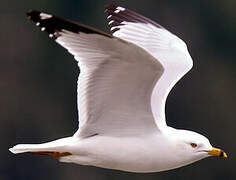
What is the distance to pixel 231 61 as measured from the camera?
2169 cm

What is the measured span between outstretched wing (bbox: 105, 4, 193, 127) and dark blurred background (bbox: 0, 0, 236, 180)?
392 inches

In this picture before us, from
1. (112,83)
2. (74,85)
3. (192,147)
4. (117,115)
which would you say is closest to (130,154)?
(117,115)

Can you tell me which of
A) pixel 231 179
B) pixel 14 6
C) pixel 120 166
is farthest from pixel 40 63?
pixel 120 166

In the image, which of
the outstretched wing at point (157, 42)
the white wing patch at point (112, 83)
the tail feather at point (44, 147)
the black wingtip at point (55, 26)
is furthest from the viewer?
the outstretched wing at point (157, 42)

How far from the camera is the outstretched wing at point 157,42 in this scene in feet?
23.0

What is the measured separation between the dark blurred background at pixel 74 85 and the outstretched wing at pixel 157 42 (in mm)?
9967

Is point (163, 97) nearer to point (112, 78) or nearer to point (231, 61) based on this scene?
point (112, 78)

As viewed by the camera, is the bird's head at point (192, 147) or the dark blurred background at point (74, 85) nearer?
the bird's head at point (192, 147)

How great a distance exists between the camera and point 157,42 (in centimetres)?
745

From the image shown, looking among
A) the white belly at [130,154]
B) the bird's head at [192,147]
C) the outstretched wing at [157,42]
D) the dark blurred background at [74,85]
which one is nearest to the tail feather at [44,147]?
the white belly at [130,154]

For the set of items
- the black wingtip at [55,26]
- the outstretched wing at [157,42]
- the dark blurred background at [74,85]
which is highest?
the black wingtip at [55,26]

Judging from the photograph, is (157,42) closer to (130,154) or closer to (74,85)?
(130,154)

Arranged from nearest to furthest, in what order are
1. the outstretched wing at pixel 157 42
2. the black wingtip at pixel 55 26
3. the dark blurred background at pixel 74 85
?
the black wingtip at pixel 55 26 → the outstretched wing at pixel 157 42 → the dark blurred background at pixel 74 85

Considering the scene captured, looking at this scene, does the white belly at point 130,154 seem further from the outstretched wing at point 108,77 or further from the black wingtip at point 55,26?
the black wingtip at point 55,26
